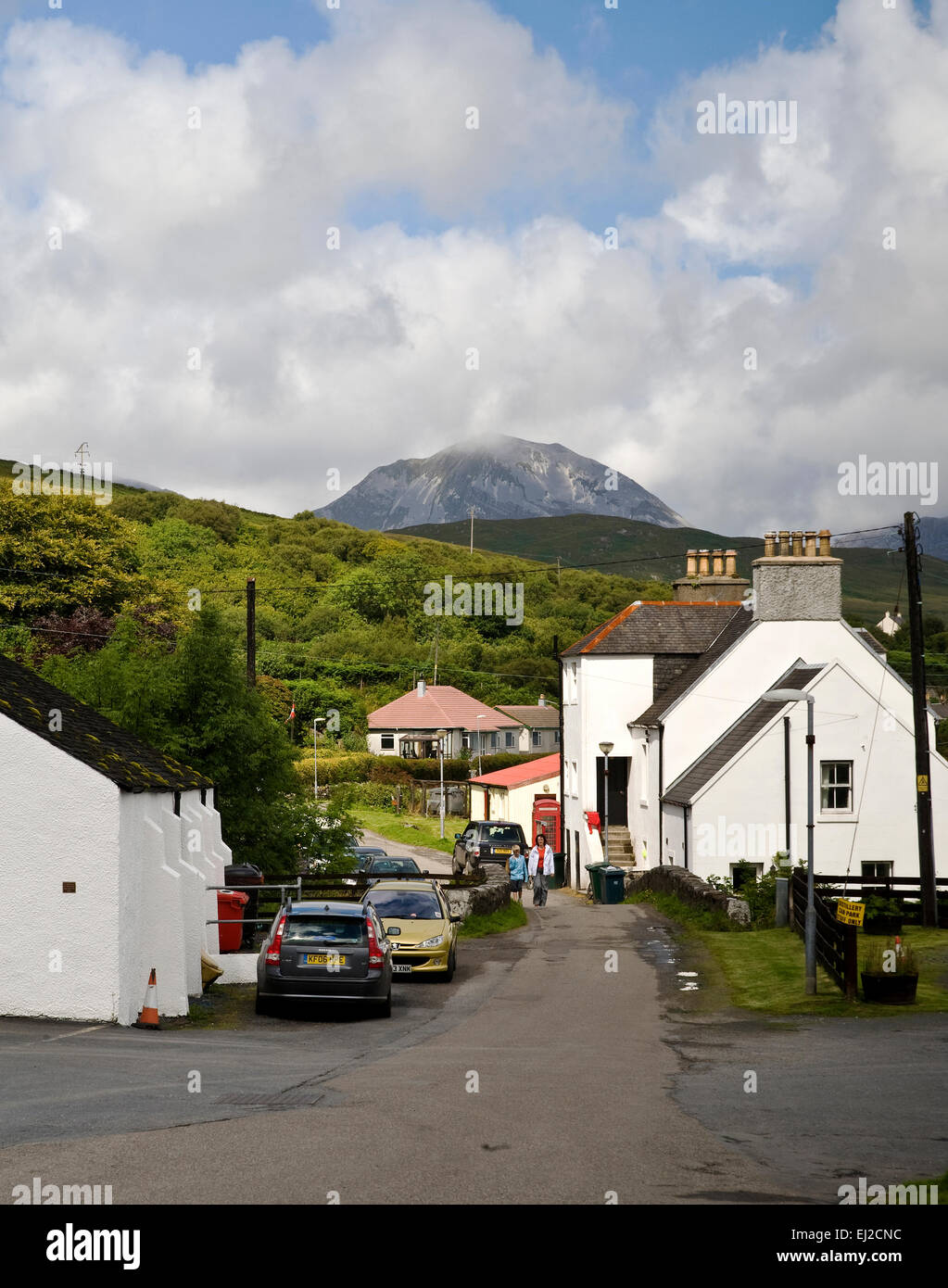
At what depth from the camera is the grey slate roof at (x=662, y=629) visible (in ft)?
161

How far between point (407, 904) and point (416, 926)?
77 centimetres

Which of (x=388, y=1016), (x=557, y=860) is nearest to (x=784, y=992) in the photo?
(x=388, y=1016)

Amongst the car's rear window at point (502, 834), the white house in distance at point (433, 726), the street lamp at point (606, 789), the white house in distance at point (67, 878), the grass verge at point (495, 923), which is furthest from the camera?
the white house in distance at point (433, 726)

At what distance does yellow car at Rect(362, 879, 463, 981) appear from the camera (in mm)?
22656

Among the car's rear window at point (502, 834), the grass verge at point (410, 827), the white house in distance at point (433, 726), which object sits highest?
the white house in distance at point (433, 726)

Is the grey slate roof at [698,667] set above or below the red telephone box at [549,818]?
above

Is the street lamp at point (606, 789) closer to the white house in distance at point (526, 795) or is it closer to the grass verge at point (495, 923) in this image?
the grass verge at point (495, 923)

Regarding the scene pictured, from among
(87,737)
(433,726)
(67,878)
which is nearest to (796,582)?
(87,737)

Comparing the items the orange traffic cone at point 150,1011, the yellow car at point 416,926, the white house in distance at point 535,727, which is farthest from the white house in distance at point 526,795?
the orange traffic cone at point 150,1011

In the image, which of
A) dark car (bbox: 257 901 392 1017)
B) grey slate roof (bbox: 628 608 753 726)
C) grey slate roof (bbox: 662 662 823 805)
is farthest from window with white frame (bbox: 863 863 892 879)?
dark car (bbox: 257 901 392 1017)

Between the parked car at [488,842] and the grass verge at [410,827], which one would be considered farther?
the grass verge at [410,827]

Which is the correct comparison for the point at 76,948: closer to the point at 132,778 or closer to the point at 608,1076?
the point at 132,778

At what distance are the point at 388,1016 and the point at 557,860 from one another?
38.0m

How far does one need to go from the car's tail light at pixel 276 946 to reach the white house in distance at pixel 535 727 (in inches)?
3052
